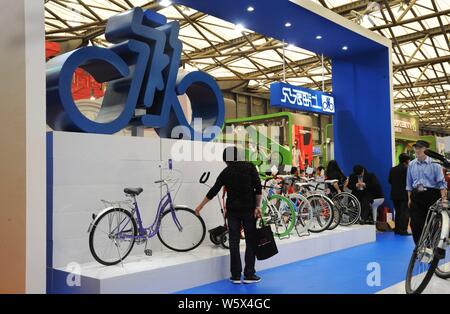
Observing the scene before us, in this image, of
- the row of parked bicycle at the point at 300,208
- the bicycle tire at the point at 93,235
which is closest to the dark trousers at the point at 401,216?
the row of parked bicycle at the point at 300,208

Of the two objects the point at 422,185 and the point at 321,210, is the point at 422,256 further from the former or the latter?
the point at 321,210

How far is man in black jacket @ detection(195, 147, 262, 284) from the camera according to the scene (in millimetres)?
4969

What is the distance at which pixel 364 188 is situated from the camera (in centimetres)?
892

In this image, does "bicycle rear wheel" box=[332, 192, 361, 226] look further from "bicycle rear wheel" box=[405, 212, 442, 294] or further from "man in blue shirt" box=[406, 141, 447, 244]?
"bicycle rear wheel" box=[405, 212, 442, 294]

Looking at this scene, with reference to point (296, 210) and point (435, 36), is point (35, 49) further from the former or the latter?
point (435, 36)

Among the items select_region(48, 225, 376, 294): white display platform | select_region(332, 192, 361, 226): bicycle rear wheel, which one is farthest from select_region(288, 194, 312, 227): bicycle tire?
select_region(332, 192, 361, 226): bicycle rear wheel

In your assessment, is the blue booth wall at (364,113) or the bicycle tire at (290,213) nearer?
the bicycle tire at (290,213)

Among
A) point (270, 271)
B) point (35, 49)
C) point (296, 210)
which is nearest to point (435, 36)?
point (296, 210)

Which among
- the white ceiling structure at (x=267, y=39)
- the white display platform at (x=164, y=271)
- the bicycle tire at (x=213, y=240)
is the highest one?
the white ceiling structure at (x=267, y=39)

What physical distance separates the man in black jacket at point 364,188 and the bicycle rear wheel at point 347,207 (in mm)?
478

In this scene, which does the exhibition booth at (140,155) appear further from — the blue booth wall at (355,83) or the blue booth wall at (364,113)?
the blue booth wall at (364,113)

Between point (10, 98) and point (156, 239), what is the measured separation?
2.46 metres

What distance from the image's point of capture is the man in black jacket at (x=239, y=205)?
16.3 ft
